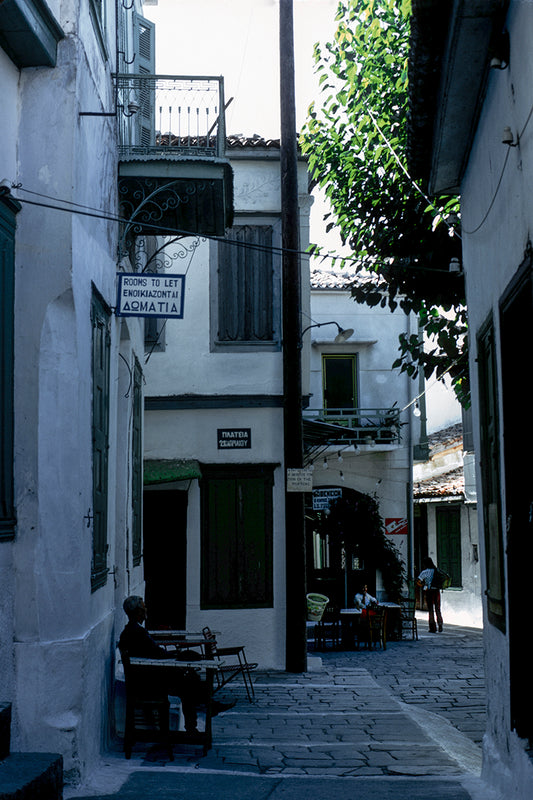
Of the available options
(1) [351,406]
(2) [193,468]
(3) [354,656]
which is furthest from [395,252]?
(1) [351,406]

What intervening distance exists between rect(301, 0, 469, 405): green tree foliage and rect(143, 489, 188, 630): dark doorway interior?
5379 millimetres

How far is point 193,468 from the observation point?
15.4 metres

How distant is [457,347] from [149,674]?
545 cm

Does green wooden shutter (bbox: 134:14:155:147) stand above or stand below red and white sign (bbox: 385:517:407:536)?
above

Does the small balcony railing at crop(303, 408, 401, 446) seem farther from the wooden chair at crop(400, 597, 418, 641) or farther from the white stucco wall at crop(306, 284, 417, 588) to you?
the wooden chair at crop(400, 597, 418, 641)

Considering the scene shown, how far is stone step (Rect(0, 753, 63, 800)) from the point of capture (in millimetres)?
5267

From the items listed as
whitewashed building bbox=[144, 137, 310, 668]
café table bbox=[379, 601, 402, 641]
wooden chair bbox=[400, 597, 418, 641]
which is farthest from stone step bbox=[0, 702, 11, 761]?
wooden chair bbox=[400, 597, 418, 641]

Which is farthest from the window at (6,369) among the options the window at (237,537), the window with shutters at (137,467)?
the window at (237,537)

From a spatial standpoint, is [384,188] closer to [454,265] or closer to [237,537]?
[454,265]

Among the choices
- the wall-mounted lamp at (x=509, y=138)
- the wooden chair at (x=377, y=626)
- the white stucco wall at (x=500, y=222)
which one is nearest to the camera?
the white stucco wall at (x=500, y=222)

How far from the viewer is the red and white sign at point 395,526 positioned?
966 inches

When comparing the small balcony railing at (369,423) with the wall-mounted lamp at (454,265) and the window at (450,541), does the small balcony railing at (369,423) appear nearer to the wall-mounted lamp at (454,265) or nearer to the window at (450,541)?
the window at (450,541)

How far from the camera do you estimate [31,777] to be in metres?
5.55

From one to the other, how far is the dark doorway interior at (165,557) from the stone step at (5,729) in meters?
9.27
